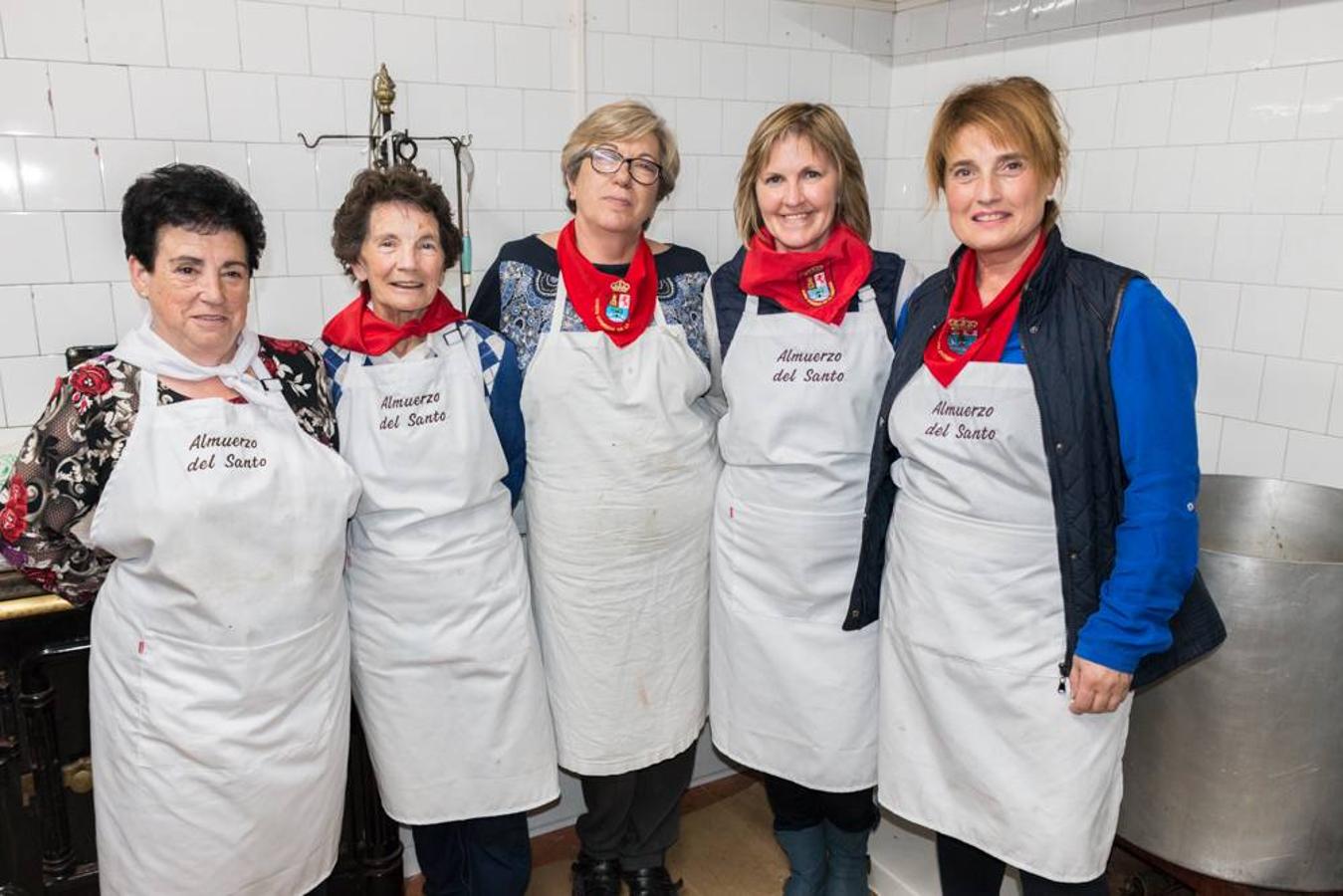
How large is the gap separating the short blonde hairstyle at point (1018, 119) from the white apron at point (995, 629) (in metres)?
0.28

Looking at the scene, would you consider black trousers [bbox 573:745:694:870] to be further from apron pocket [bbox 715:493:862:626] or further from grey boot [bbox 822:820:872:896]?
apron pocket [bbox 715:493:862:626]

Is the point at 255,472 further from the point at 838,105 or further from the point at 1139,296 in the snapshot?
the point at 838,105

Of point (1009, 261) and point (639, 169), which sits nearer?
point (1009, 261)

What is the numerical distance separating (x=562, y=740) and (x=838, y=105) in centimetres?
173

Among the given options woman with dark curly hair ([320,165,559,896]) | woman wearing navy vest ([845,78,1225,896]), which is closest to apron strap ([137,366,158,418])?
woman with dark curly hair ([320,165,559,896])

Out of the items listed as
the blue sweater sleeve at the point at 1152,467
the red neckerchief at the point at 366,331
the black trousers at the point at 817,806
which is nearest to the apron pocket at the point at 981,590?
the blue sweater sleeve at the point at 1152,467

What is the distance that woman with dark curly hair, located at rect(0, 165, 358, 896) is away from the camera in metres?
1.44

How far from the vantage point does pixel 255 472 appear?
149 centimetres

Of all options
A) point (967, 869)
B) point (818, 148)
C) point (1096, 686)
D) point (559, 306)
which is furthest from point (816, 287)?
point (967, 869)

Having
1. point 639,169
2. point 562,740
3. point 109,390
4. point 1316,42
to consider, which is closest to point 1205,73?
point 1316,42

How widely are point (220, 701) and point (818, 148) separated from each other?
1.25 m

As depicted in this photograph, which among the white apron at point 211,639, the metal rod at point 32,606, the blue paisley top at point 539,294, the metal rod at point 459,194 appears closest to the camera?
the white apron at point 211,639

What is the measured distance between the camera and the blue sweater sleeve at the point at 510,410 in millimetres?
1805

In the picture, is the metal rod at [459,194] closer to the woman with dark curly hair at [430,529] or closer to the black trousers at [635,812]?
the woman with dark curly hair at [430,529]
